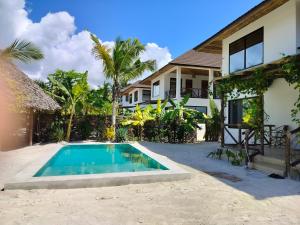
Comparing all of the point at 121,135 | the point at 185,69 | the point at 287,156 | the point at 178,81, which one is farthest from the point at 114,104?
the point at 287,156

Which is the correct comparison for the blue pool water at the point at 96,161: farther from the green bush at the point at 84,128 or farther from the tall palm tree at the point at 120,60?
the tall palm tree at the point at 120,60

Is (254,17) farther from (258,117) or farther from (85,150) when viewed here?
(85,150)

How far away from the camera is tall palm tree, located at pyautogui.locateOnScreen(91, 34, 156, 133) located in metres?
18.7

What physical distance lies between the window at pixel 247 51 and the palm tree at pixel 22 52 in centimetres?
942

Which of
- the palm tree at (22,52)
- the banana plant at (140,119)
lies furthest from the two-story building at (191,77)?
the palm tree at (22,52)

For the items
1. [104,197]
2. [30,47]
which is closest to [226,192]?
[104,197]

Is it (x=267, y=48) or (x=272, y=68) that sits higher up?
(x=267, y=48)

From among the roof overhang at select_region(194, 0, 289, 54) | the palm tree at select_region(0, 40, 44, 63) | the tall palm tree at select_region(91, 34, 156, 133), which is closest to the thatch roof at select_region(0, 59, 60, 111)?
the palm tree at select_region(0, 40, 44, 63)

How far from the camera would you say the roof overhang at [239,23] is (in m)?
11.5

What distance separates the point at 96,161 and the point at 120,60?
856 cm

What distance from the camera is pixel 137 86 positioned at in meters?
A: 41.2

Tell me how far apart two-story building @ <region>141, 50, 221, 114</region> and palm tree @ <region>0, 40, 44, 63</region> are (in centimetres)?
1498

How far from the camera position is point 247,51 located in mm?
14031

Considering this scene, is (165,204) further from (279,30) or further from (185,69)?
(185,69)
